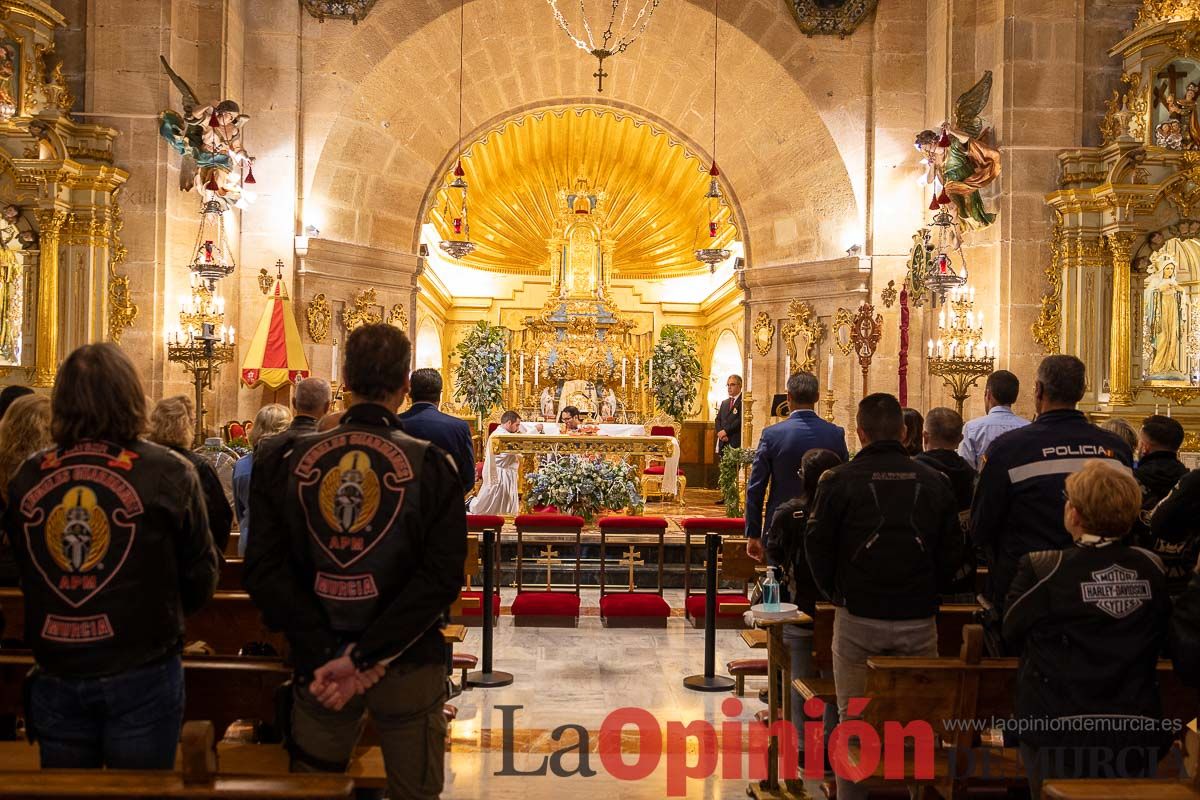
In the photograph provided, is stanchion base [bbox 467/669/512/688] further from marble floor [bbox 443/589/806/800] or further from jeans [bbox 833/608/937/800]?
jeans [bbox 833/608/937/800]

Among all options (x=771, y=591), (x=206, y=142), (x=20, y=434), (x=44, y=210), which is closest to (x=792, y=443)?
(x=771, y=591)

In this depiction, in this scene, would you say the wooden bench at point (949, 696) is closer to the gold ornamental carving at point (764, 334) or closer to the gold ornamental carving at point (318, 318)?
the gold ornamental carving at point (318, 318)

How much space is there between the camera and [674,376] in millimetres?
19922

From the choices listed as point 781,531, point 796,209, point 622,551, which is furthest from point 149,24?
point 781,531

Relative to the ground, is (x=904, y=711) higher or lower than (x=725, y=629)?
higher

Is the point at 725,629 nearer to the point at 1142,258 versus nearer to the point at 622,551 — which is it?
the point at 622,551

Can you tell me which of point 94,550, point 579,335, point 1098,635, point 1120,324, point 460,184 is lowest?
point 1098,635

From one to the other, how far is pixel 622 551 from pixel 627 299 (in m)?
11.4

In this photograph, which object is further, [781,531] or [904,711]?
[781,531]

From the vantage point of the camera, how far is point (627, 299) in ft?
72.1

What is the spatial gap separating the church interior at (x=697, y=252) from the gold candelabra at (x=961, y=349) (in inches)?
1.6

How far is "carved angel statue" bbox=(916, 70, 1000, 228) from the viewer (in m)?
11.8

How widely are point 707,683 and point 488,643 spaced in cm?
139

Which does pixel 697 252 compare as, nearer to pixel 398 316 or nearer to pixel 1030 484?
pixel 398 316
